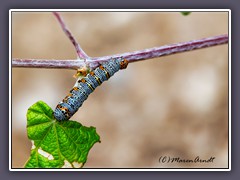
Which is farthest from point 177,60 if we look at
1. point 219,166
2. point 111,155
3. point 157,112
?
point 219,166

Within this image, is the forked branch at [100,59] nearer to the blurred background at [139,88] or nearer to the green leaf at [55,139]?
the green leaf at [55,139]

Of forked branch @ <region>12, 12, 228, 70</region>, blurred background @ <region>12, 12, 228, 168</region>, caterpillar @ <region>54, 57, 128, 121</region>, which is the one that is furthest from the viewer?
blurred background @ <region>12, 12, 228, 168</region>

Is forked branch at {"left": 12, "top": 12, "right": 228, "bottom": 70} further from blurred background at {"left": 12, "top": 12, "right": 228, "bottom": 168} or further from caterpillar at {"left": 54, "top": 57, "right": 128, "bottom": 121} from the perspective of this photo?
blurred background at {"left": 12, "top": 12, "right": 228, "bottom": 168}

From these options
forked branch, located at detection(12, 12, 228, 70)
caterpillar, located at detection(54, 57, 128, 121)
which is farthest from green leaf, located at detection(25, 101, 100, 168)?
forked branch, located at detection(12, 12, 228, 70)

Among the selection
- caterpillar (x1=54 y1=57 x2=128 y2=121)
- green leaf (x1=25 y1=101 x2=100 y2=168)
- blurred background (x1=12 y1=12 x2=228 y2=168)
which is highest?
blurred background (x1=12 y1=12 x2=228 y2=168)

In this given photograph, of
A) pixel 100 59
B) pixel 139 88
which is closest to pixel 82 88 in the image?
pixel 100 59
